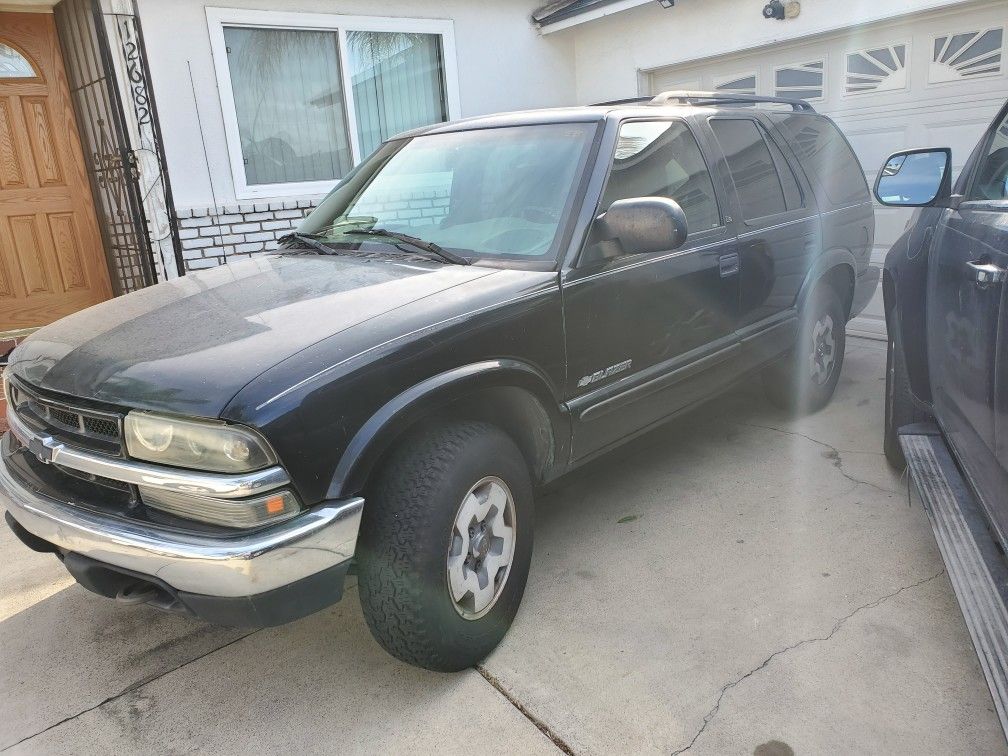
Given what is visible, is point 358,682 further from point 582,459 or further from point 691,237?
point 691,237

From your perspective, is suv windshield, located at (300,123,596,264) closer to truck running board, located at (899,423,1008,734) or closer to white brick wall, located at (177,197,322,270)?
truck running board, located at (899,423,1008,734)

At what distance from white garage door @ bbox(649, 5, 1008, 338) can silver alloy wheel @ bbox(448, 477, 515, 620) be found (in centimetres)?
514

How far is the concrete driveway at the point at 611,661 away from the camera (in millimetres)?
2352

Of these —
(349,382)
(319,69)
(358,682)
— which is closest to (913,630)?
(358,682)

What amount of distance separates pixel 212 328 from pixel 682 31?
6.88m

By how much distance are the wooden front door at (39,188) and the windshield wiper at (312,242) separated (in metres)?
4.65

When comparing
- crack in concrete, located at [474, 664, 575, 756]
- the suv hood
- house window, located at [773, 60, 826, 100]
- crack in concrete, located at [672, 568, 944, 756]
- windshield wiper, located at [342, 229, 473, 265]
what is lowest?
crack in concrete, located at [672, 568, 944, 756]

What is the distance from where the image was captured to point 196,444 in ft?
6.88

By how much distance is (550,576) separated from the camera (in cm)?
322

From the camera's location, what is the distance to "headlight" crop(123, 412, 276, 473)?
2053 millimetres

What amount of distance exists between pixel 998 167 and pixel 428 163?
2.29m

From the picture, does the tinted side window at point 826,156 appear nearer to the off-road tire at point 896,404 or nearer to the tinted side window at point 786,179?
the tinted side window at point 786,179

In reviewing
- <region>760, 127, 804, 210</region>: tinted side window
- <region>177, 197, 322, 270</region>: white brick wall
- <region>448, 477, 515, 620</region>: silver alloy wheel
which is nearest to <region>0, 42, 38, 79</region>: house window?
<region>177, 197, 322, 270</region>: white brick wall

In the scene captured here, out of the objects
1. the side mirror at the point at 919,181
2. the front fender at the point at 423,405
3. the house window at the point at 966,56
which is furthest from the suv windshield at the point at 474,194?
the house window at the point at 966,56
